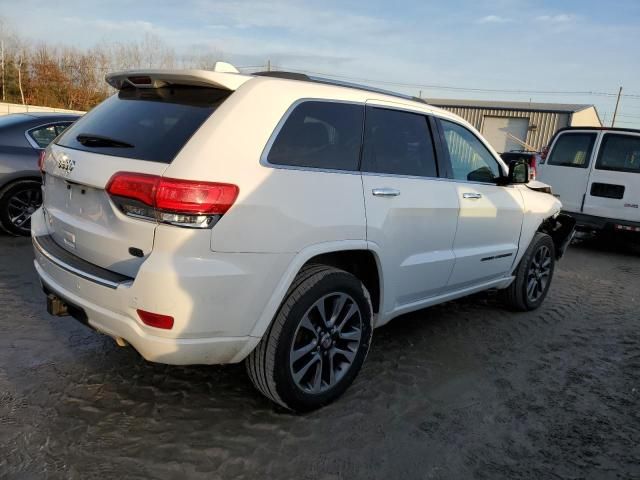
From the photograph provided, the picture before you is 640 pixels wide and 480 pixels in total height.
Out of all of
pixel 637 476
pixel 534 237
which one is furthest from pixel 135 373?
pixel 534 237

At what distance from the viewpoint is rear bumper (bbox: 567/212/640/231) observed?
8.23 m

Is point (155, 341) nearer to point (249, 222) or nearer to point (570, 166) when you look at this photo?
point (249, 222)

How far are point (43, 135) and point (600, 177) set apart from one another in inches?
313

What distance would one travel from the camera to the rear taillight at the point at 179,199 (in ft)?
7.84

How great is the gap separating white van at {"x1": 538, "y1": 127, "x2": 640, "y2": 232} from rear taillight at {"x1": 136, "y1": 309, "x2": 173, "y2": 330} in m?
7.80

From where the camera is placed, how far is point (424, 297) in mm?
3787

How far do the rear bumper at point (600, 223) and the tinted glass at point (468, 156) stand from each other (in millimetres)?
4753

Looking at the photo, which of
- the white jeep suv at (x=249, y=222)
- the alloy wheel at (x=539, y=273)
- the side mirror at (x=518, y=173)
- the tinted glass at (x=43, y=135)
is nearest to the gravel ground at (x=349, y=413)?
the white jeep suv at (x=249, y=222)

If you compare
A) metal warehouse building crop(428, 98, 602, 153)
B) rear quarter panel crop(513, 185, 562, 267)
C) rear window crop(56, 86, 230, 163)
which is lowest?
rear quarter panel crop(513, 185, 562, 267)

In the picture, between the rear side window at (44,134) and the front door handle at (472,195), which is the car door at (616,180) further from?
the rear side window at (44,134)

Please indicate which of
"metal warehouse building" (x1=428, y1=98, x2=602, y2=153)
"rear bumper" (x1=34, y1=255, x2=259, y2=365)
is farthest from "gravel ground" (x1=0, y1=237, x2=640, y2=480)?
"metal warehouse building" (x1=428, y1=98, x2=602, y2=153)

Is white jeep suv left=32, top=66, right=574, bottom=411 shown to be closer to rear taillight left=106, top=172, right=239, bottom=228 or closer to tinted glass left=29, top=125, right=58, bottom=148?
rear taillight left=106, top=172, right=239, bottom=228

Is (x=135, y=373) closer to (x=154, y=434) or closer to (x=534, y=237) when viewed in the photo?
(x=154, y=434)

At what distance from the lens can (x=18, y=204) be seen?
6383 mm
